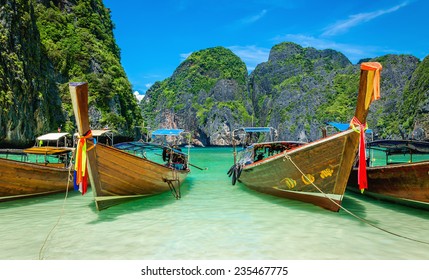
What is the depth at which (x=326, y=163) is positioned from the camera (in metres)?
6.77

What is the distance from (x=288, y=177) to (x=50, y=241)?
19.0 ft

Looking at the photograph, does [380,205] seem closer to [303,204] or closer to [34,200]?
[303,204]

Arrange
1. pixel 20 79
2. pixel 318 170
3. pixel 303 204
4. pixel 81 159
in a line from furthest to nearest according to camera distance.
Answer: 1. pixel 20 79
2. pixel 303 204
3. pixel 318 170
4. pixel 81 159

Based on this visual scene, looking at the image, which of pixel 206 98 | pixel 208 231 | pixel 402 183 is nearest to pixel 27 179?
pixel 208 231

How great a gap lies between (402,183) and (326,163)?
2.29 meters

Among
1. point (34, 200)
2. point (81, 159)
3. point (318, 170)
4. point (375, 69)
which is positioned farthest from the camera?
point (34, 200)

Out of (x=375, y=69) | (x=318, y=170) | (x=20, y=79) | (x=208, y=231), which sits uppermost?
(x=20, y=79)

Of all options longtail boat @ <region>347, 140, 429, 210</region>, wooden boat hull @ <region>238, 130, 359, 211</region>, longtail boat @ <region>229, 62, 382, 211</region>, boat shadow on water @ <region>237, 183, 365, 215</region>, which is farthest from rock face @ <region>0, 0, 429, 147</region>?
longtail boat @ <region>347, 140, 429, 210</region>

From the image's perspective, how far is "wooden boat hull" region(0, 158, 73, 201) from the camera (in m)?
7.77

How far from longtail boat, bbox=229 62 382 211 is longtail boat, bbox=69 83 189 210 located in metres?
3.72

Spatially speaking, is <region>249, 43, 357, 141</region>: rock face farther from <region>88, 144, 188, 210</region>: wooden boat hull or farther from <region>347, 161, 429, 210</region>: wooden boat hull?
<region>88, 144, 188, 210</region>: wooden boat hull

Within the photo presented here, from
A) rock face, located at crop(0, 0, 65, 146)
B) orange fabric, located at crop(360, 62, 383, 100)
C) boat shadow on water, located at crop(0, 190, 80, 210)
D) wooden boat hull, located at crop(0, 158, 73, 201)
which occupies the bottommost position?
boat shadow on water, located at crop(0, 190, 80, 210)
